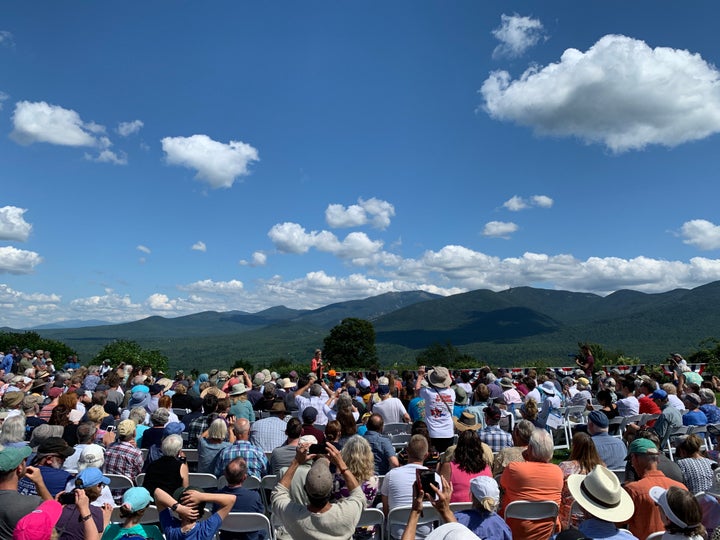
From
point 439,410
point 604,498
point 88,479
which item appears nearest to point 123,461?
point 88,479

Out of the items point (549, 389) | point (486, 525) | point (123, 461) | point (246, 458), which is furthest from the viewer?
point (549, 389)

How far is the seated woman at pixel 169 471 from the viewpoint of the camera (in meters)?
4.32

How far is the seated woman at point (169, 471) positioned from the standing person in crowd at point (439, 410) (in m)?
3.69

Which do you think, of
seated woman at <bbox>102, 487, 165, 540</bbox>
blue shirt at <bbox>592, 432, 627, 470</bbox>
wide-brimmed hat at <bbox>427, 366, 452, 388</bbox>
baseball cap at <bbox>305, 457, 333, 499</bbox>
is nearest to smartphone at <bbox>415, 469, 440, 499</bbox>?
baseball cap at <bbox>305, 457, 333, 499</bbox>

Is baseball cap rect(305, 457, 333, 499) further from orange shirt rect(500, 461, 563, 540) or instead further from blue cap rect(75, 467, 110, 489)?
orange shirt rect(500, 461, 563, 540)

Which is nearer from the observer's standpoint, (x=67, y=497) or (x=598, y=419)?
(x=67, y=497)

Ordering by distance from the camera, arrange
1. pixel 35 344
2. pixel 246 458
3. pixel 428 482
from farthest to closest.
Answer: pixel 35 344
pixel 246 458
pixel 428 482

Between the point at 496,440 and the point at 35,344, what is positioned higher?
the point at 35,344

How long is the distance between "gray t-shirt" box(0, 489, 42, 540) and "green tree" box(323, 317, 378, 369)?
64099 mm

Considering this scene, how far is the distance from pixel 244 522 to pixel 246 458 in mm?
1477

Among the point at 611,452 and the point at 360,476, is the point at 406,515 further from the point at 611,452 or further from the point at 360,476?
the point at 611,452

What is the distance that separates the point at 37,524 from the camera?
10.4 feet

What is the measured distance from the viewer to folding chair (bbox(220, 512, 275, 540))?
3.54m

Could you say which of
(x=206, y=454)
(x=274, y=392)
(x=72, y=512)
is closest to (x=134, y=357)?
(x=274, y=392)
